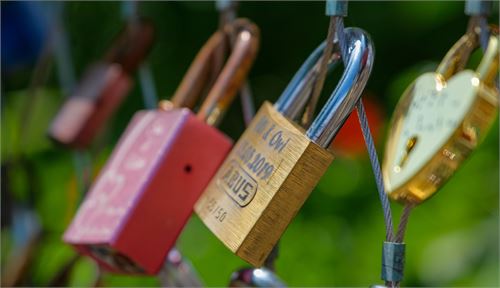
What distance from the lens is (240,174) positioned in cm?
68

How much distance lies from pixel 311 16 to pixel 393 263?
1.28 meters

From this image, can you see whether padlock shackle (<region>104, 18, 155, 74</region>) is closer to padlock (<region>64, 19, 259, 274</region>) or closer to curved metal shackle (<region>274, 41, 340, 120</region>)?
padlock (<region>64, 19, 259, 274</region>)

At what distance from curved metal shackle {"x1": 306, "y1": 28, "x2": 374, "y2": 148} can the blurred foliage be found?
0.55 meters

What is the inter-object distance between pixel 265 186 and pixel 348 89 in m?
0.07

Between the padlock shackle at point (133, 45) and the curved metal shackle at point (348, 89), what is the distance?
0.36m

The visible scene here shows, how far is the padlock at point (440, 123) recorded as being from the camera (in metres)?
0.63

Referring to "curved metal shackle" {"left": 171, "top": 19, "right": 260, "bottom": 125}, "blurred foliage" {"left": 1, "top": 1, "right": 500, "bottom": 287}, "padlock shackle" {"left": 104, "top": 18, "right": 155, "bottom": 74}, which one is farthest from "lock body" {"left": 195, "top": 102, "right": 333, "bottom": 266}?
"blurred foliage" {"left": 1, "top": 1, "right": 500, "bottom": 287}

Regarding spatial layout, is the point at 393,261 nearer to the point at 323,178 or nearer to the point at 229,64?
the point at 229,64

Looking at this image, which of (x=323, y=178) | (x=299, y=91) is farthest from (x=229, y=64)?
(x=323, y=178)

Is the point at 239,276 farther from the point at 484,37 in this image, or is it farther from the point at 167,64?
the point at 167,64

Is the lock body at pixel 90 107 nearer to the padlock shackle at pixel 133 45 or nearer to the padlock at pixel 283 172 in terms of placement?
the padlock shackle at pixel 133 45

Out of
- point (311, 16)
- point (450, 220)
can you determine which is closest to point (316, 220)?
point (450, 220)

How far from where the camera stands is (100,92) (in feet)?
3.29

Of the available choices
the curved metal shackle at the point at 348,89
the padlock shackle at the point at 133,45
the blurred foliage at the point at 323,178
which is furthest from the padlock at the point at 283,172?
the blurred foliage at the point at 323,178
